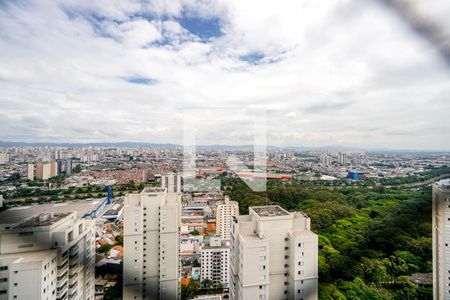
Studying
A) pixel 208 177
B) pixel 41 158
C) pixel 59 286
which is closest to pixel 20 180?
pixel 41 158

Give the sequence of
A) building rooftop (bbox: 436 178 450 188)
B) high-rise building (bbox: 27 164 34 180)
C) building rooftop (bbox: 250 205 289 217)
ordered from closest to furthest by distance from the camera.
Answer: building rooftop (bbox: 436 178 450 188)
high-rise building (bbox: 27 164 34 180)
building rooftop (bbox: 250 205 289 217)

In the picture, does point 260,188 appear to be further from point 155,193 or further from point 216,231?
point 216,231

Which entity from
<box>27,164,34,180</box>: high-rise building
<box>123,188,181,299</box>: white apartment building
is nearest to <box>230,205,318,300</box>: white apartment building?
<box>123,188,181,299</box>: white apartment building

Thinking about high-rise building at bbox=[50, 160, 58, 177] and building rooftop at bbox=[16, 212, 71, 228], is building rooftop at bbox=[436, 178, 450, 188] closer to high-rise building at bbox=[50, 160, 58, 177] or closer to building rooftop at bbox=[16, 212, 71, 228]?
building rooftop at bbox=[16, 212, 71, 228]

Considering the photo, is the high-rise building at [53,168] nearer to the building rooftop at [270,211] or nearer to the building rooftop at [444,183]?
the building rooftop at [270,211]

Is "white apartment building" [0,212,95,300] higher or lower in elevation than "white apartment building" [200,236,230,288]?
higher

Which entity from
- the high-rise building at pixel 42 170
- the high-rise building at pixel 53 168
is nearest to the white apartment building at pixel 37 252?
the high-rise building at pixel 42 170
